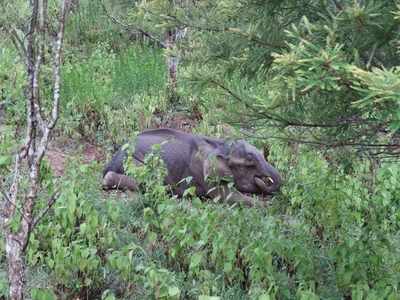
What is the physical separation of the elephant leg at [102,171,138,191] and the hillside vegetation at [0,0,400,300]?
7.9 inches

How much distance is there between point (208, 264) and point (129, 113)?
141 inches

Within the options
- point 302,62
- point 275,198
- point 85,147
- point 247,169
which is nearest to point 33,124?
point 302,62

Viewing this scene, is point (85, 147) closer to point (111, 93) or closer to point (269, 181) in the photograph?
point (111, 93)

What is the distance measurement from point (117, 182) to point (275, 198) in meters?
1.33

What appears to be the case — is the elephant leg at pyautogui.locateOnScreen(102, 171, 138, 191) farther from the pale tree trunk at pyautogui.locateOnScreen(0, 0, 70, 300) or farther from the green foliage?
the pale tree trunk at pyautogui.locateOnScreen(0, 0, 70, 300)

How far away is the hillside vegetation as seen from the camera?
296cm

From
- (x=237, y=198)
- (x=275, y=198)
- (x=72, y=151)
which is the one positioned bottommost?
(x=72, y=151)

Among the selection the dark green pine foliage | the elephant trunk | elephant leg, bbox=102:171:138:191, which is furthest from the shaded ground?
the dark green pine foliage

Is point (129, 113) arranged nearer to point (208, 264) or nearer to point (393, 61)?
point (208, 264)

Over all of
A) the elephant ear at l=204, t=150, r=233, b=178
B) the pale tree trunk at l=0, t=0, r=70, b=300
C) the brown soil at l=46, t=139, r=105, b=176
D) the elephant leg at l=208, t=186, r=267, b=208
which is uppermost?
the pale tree trunk at l=0, t=0, r=70, b=300

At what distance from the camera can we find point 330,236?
15.6 feet

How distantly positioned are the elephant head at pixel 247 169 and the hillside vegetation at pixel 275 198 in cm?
27

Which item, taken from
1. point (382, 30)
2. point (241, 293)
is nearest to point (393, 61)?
point (382, 30)

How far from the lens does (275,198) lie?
5.30m
